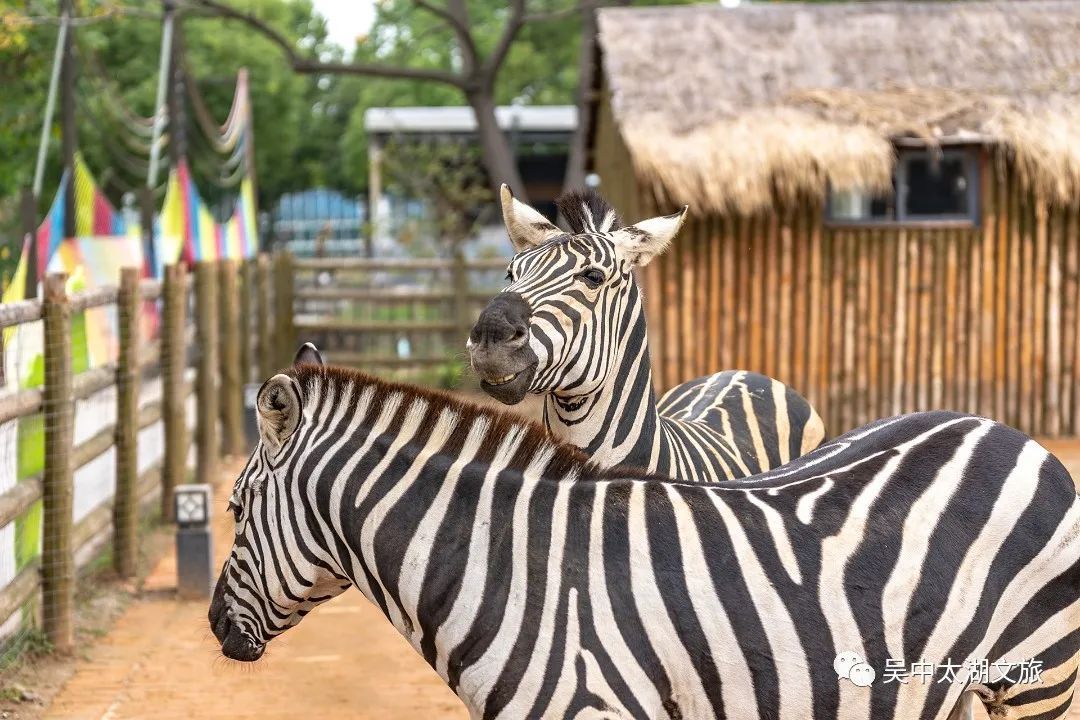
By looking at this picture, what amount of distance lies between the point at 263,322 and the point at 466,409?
1155 cm

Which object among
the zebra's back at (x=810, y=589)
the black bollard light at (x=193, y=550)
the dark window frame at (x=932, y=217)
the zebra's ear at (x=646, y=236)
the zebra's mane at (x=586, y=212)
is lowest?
the black bollard light at (x=193, y=550)

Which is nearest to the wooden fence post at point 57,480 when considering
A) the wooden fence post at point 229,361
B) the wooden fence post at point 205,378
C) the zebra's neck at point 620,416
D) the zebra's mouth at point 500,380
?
the zebra's neck at point 620,416

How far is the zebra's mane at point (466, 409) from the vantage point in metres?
2.99

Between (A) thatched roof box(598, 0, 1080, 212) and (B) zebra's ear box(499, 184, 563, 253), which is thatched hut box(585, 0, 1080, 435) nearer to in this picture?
(A) thatched roof box(598, 0, 1080, 212)

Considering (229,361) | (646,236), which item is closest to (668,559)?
(646,236)

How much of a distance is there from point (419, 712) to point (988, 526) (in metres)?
3.09

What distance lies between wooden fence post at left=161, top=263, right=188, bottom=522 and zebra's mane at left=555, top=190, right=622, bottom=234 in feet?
17.0

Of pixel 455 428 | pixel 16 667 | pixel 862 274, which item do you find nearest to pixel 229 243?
pixel 862 274

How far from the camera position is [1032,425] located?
12203 mm

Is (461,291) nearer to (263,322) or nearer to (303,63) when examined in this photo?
(263,322)

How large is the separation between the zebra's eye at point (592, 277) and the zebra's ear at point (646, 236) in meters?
0.17

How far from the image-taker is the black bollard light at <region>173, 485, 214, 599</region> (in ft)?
24.0

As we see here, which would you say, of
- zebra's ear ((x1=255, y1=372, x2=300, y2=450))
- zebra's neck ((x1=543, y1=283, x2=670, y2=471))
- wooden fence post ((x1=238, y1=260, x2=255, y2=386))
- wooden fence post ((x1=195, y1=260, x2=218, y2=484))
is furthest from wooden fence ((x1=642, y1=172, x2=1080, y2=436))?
zebra's ear ((x1=255, y1=372, x2=300, y2=450))

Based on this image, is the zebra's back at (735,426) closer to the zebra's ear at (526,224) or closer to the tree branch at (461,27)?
the zebra's ear at (526,224)
